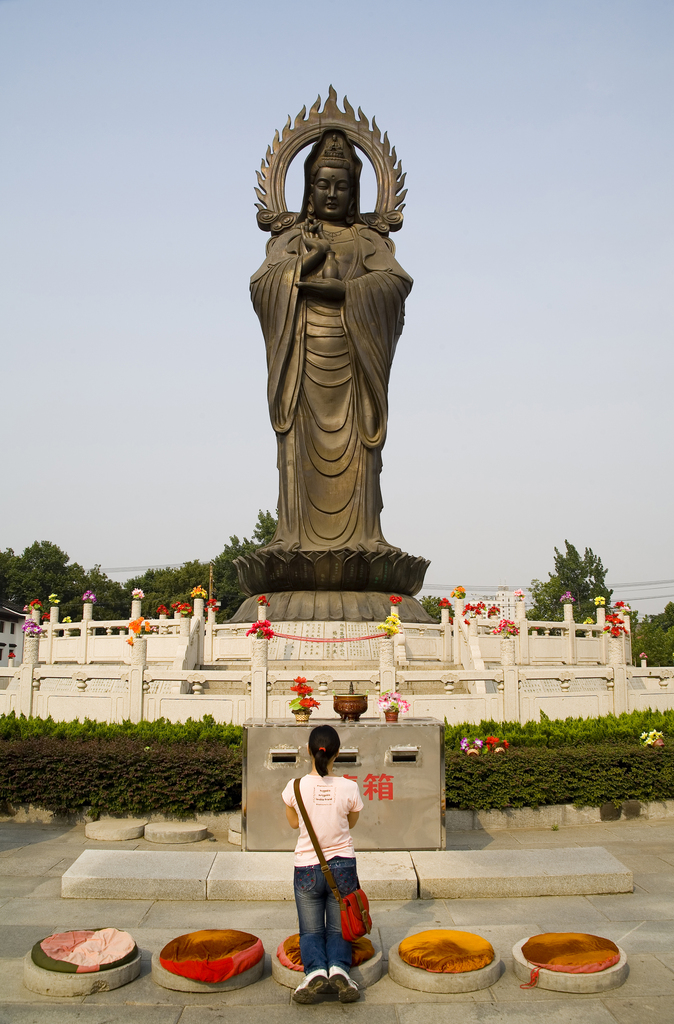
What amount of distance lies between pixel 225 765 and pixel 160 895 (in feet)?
7.67

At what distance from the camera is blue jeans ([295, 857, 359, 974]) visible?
11.4ft

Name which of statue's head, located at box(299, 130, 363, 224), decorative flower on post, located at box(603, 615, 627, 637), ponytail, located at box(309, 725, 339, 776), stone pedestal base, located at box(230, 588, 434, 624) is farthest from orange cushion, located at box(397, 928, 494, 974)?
statue's head, located at box(299, 130, 363, 224)

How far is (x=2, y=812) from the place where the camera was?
739 centimetres

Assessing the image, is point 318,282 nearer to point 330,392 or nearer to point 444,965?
point 330,392

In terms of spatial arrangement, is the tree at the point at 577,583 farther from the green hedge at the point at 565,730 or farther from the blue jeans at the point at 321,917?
the blue jeans at the point at 321,917

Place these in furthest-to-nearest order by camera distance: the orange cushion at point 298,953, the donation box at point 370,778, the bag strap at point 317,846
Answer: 1. the donation box at point 370,778
2. the orange cushion at point 298,953
3. the bag strap at point 317,846

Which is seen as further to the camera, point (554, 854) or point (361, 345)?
point (361, 345)

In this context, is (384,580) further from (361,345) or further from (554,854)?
(554,854)

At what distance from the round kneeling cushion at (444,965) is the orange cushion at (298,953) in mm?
110

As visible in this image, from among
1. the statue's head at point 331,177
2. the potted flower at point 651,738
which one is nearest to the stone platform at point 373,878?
the potted flower at point 651,738

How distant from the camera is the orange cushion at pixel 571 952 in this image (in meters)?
3.57

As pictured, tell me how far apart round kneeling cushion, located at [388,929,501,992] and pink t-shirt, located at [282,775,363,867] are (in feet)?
1.75

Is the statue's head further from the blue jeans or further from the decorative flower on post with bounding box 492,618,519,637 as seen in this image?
the blue jeans

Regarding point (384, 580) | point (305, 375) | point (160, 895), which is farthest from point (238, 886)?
point (305, 375)
